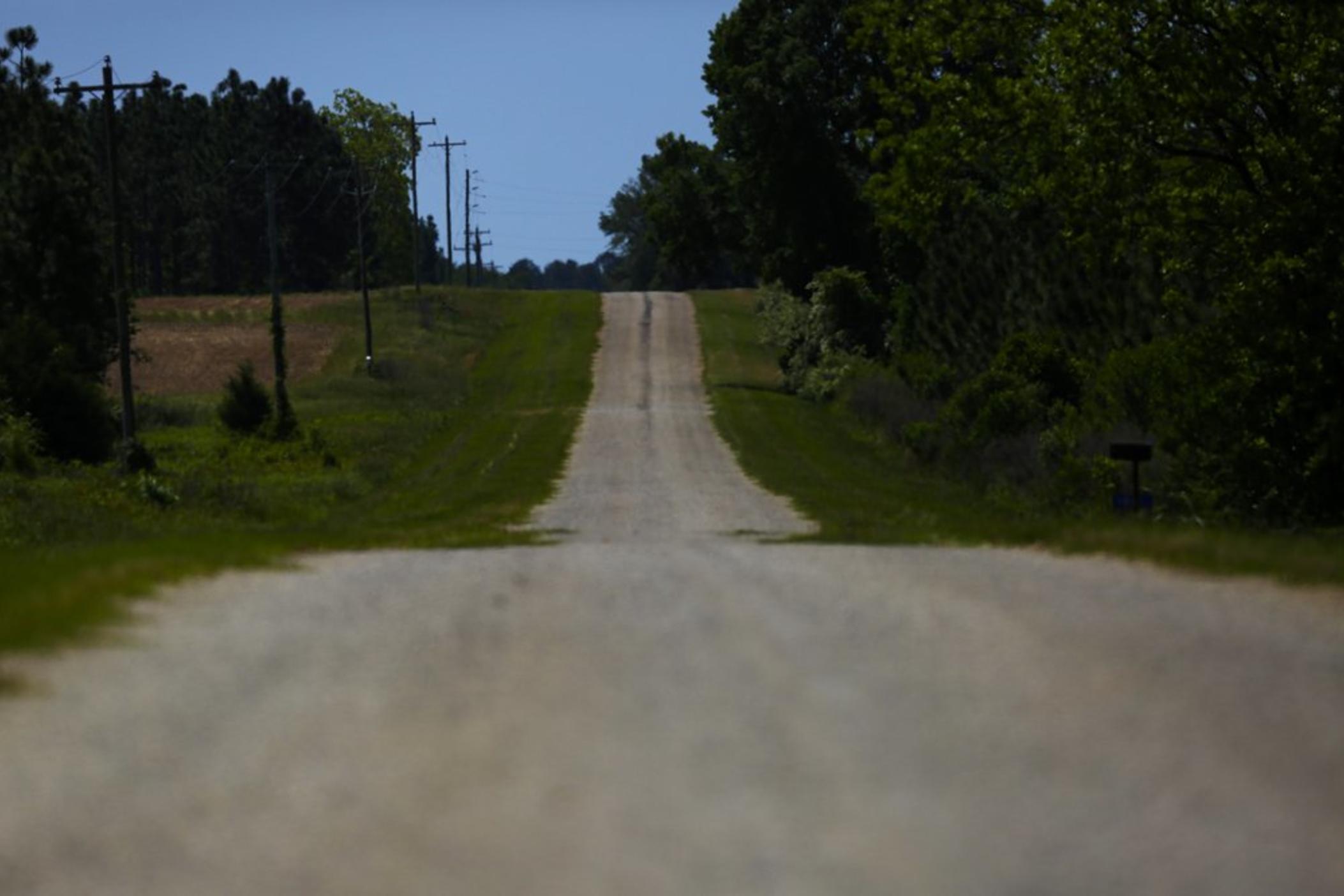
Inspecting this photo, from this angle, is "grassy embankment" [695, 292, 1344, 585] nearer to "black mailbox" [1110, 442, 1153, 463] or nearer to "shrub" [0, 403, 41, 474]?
"black mailbox" [1110, 442, 1153, 463]

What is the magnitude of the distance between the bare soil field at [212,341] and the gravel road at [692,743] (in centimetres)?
6660

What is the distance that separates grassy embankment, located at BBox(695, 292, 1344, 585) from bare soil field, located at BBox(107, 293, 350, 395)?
23277 millimetres

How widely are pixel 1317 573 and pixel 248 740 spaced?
9.01 meters

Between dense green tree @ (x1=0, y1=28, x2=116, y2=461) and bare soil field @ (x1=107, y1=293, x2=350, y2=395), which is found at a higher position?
dense green tree @ (x1=0, y1=28, x2=116, y2=461)

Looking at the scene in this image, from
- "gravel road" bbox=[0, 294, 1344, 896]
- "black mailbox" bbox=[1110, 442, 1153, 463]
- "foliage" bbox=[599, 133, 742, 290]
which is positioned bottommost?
"black mailbox" bbox=[1110, 442, 1153, 463]

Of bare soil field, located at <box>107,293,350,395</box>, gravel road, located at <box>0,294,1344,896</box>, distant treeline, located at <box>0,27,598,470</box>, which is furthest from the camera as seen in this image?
distant treeline, located at <box>0,27,598,470</box>

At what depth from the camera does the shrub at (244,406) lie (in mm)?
56656

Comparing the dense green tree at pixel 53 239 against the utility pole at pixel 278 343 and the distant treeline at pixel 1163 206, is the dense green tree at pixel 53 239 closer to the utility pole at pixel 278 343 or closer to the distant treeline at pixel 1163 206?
the utility pole at pixel 278 343

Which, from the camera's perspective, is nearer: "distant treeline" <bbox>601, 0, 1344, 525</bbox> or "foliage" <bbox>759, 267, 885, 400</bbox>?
"distant treeline" <bbox>601, 0, 1344, 525</bbox>

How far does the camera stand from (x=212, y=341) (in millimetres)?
94562

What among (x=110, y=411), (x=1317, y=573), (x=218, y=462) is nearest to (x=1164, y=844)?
(x=1317, y=573)

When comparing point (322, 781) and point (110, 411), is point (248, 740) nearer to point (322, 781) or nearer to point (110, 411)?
point (322, 781)

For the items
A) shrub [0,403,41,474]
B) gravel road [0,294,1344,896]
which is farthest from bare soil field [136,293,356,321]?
gravel road [0,294,1344,896]

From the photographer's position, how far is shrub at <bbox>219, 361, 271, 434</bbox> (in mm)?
56656
